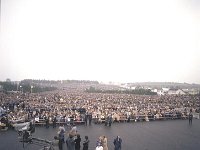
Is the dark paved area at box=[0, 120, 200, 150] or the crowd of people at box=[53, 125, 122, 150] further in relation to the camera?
the dark paved area at box=[0, 120, 200, 150]

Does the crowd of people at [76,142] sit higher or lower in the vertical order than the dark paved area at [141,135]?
higher

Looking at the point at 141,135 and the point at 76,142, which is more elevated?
the point at 76,142

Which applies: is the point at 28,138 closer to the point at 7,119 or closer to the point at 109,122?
the point at 7,119

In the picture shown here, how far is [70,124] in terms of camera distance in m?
24.5

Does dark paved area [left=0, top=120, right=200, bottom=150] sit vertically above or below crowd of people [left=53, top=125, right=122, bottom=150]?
below

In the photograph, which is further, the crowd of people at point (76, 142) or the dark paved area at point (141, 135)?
the dark paved area at point (141, 135)

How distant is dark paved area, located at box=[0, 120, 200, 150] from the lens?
57.1ft

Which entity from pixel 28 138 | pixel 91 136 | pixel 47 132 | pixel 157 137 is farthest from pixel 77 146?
pixel 157 137

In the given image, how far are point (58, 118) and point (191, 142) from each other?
11.6m

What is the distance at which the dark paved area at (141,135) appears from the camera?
1741 centimetres

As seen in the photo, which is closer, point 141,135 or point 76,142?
point 76,142

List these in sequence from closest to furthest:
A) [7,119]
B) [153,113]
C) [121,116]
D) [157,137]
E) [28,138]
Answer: [28,138] → [157,137] → [7,119] → [121,116] → [153,113]

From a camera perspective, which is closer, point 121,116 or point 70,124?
point 70,124

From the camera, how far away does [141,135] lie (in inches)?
822
